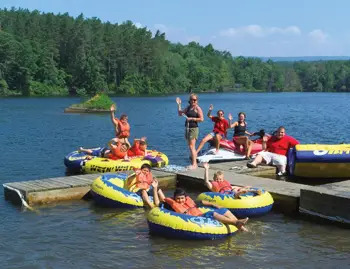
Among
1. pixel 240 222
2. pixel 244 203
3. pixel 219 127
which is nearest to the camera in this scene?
pixel 240 222

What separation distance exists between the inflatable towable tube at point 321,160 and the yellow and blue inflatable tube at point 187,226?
4.70 m

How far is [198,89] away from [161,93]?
23.1 metres

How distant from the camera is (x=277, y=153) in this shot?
45.5ft

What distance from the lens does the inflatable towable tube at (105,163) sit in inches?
538

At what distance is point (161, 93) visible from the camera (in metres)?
97.5

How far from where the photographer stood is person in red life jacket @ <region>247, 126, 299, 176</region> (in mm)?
13703

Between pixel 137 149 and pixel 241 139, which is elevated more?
pixel 241 139

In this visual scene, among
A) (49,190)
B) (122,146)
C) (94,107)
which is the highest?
(122,146)

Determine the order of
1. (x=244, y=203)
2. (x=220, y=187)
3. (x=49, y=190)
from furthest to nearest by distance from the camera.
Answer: (x=49, y=190) → (x=220, y=187) → (x=244, y=203)

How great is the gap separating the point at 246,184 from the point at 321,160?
258cm

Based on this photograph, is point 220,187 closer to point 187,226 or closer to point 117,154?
point 187,226

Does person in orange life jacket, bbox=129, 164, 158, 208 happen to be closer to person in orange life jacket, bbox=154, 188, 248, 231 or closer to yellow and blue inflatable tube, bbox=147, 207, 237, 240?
person in orange life jacket, bbox=154, 188, 248, 231

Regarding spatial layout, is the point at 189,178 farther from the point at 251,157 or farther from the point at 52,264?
the point at 52,264

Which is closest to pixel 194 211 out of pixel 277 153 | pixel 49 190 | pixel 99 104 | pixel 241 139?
pixel 49 190
